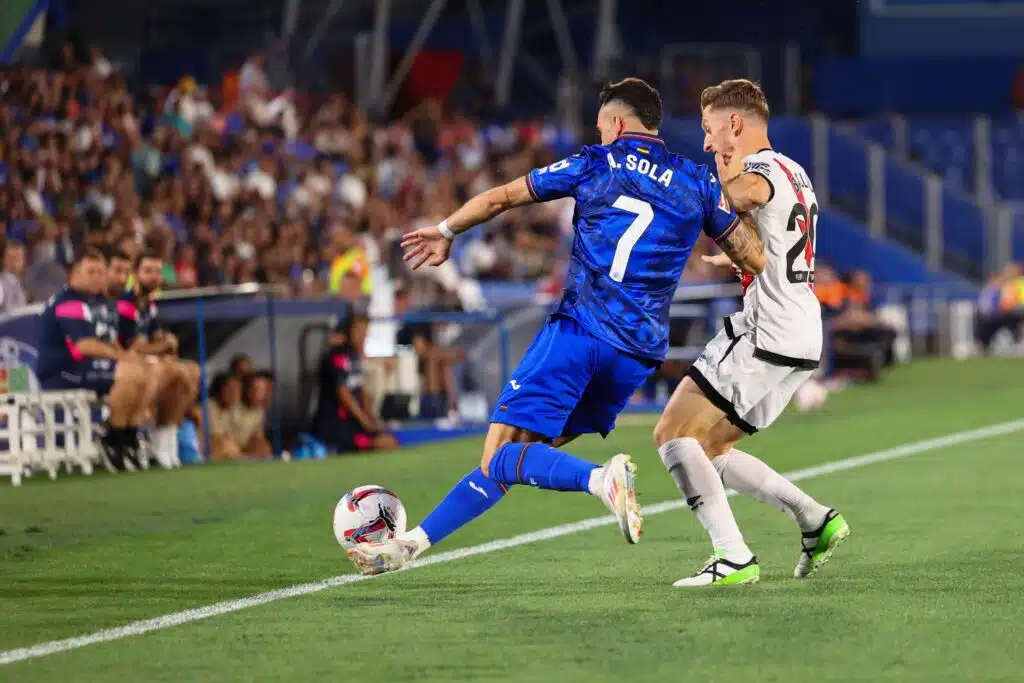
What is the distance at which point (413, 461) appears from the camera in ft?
46.9

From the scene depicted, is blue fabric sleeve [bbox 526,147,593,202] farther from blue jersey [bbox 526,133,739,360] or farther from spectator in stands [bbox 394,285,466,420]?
spectator in stands [bbox 394,285,466,420]

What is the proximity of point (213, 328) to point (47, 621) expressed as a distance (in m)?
8.46

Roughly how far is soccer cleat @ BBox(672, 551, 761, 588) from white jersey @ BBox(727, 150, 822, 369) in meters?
0.85

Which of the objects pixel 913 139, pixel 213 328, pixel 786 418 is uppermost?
pixel 913 139

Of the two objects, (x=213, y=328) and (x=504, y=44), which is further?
(x=504, y=44)

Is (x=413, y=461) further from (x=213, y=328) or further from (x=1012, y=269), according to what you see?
(x=1012, y=269)

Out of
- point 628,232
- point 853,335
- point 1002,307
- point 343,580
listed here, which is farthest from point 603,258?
point 1002,307

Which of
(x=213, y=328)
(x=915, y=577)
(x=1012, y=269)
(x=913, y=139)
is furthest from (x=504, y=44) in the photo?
(x=915, y=577)

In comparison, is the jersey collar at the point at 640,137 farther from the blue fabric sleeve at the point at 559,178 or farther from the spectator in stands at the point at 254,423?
the spectator in stands at the point at 254,423

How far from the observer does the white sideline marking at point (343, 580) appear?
6176 millimetres

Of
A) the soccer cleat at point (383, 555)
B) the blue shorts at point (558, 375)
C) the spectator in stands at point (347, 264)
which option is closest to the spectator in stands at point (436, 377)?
the spectator in stands at point (347, 264)

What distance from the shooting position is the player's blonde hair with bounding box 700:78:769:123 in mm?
7449

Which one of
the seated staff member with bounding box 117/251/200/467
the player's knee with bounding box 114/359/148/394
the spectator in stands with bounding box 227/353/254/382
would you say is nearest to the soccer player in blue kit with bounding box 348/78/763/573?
the player's knee with bounding box 114/359/148/394

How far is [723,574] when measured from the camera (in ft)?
23.5
